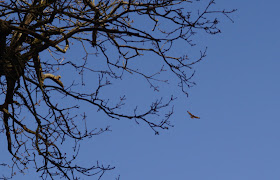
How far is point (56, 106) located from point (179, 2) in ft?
9.28

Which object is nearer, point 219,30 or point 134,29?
point 134,29

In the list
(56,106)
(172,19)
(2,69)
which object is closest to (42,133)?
(56,106)

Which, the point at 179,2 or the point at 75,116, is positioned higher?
the point at 179,2

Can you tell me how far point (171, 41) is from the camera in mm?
7793

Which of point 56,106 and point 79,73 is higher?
point 79,73

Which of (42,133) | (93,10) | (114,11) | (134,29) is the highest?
(114,11)

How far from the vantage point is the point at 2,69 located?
24.4 feet

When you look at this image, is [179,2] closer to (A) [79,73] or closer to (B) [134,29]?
(B) [134,29]

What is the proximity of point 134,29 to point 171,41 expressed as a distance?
31.8 inches

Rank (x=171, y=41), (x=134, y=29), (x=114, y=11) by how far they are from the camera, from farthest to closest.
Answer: (x=114, y=11) < (x=171, y=41) < (x=134, y=29)

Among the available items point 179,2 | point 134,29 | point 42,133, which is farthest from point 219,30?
point 42,133

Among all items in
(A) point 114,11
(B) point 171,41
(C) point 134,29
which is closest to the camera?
(C) point 134,29

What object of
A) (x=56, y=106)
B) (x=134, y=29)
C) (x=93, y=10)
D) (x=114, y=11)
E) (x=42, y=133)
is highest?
(x=114, y=11)

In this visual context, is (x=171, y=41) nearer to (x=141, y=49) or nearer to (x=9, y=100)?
(x=141, y=49)
